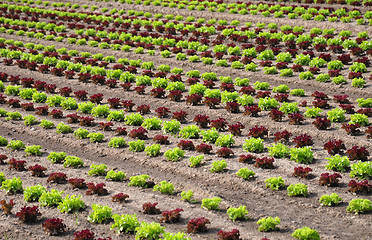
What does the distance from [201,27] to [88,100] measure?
12293 millimetres

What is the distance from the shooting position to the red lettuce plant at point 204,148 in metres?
15.4

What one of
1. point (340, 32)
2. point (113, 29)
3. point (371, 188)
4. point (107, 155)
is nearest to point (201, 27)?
point (113, 29)

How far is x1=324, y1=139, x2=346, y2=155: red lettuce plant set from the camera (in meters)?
14.9

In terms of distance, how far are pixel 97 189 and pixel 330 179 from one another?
255 inches

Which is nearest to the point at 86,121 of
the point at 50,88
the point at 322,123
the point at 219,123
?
the point at 50,88

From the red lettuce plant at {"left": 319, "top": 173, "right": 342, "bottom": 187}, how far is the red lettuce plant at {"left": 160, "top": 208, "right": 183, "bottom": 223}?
4230 millimetres

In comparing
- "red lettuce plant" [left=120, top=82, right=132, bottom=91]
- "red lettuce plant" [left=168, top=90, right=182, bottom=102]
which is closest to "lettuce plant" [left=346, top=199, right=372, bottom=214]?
"red lettuce plant" [left=168, top=90, right=182, bottom=102]

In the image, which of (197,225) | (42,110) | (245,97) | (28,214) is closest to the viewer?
(197,225)

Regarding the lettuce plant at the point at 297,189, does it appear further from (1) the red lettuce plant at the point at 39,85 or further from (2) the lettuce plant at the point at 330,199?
(1) the red lettuce plant at the point at 39,85

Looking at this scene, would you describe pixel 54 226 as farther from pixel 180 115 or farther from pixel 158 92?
pixel 158 92

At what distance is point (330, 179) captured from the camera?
13.1m

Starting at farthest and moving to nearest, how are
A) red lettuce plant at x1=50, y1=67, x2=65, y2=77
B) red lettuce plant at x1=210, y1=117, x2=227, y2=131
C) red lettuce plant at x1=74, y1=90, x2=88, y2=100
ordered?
red lettuce plant at x1=50, y1=67, x2=65, y2=77 < red lettuce plant at x1=74, y1=90, x2=88, y2=100 < red lettuce plant at x1=210, y1=117, x2=227, y2=131

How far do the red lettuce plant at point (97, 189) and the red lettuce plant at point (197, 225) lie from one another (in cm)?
296

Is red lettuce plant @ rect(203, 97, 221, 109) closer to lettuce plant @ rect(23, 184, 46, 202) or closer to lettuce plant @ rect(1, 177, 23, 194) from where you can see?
lettuce plant @ rect(23, 184, 46, 202)
